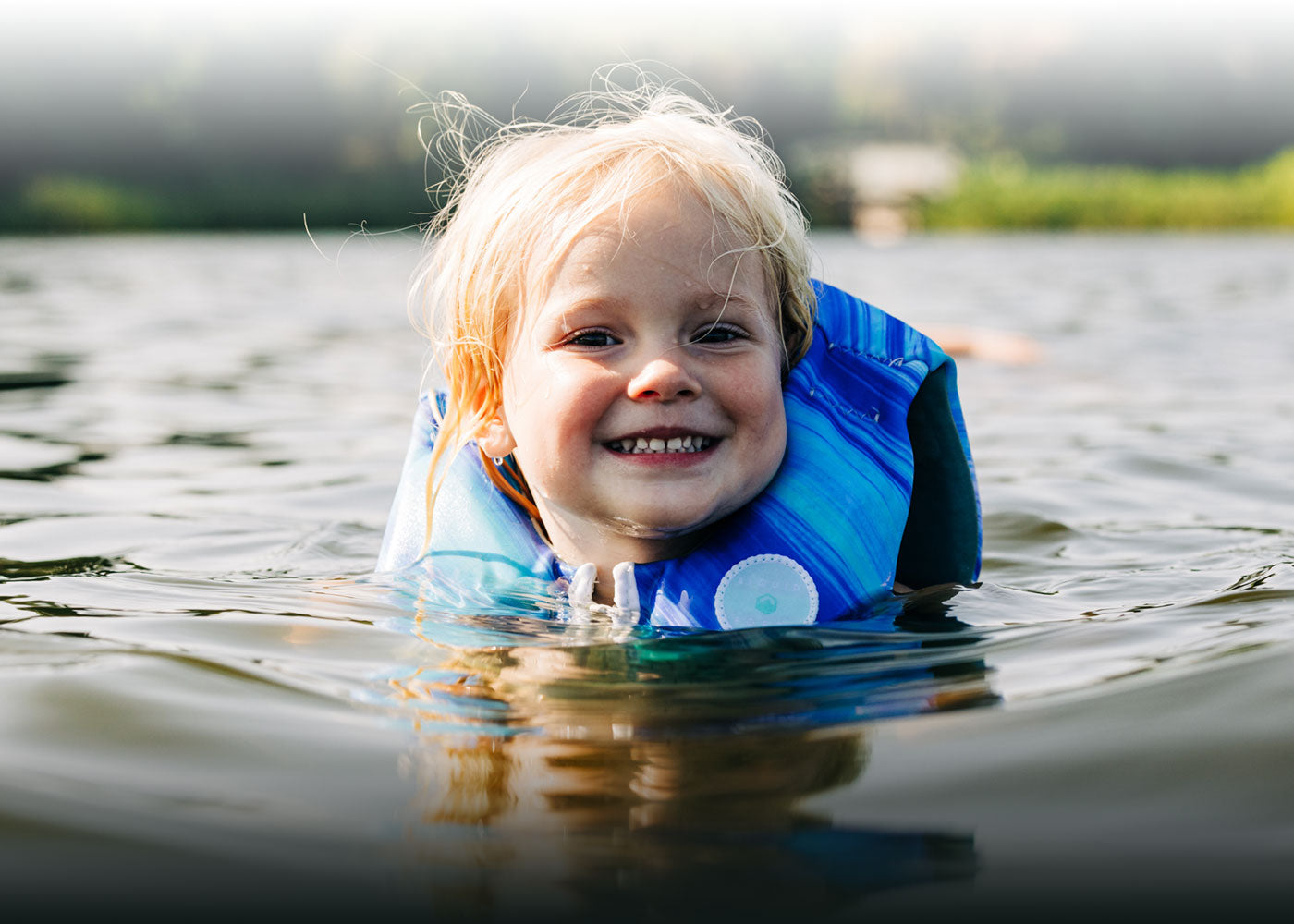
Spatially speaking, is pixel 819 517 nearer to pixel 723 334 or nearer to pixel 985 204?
pixel 723 334

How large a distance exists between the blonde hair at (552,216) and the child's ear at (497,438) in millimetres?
16

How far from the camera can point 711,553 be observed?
2.76m

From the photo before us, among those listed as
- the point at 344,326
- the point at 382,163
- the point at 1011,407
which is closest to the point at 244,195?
the point at 382,163

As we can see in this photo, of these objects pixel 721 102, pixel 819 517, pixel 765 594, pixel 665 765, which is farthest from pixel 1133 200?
pixel 665 765

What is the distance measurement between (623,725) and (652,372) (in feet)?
2.35

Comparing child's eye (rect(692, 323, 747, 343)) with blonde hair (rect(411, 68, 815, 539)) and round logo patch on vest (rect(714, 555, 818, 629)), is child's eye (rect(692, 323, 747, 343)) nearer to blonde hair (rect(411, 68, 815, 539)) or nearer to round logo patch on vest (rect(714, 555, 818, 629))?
blonde hair (rect(411, 68, 815, 539))

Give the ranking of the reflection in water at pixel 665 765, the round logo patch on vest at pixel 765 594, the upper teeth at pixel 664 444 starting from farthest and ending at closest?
the round logo patch on vest at pixel 765 594 → the upper teeth at pixel 664 444 → the reflection in water at pixel 665 765

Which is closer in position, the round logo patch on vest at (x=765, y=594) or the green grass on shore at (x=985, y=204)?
the round logo patch on vest at (x=765, y=594)

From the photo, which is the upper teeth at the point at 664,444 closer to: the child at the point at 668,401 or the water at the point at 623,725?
the child at the point at 668,401

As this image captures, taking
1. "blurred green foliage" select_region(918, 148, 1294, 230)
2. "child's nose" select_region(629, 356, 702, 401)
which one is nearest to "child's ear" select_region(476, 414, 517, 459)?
"child's nose" select_region(629, 356, 702, 401)

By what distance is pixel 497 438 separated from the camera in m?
2.95

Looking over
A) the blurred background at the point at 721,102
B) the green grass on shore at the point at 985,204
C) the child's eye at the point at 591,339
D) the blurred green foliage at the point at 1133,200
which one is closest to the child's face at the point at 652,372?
the child's eye at the point at 591,339

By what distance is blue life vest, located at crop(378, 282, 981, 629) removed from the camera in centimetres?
274

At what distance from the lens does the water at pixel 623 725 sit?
152 centimetres
